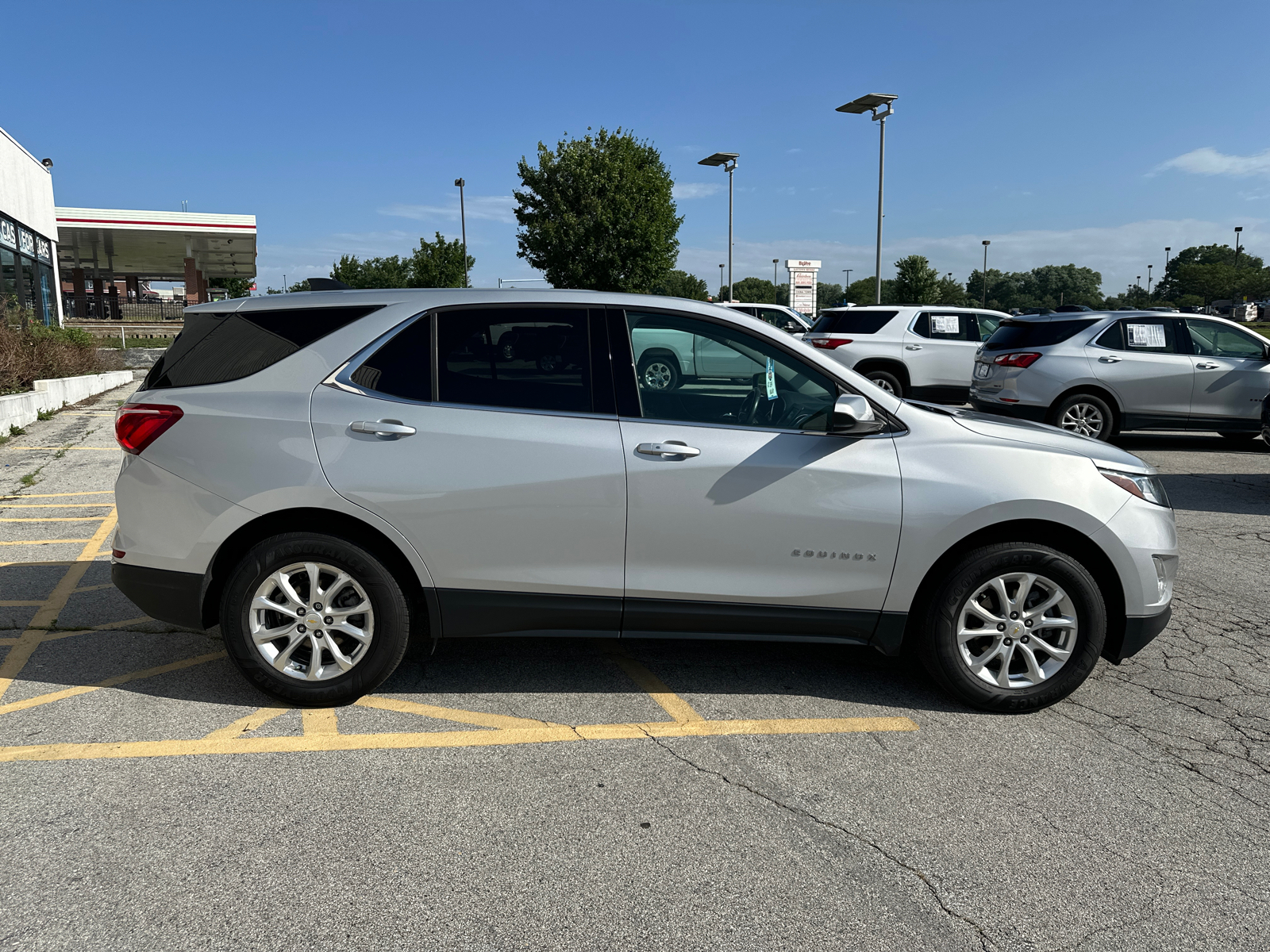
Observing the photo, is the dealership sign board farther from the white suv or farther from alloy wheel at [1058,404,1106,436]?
alloy wheel at [1058,404,1106,436]

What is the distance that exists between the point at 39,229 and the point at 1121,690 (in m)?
28.7

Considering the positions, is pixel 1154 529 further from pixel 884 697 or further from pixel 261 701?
pixel 261 701

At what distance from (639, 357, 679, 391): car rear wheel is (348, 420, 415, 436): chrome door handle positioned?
98cm

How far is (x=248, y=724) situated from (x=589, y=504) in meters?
1.67

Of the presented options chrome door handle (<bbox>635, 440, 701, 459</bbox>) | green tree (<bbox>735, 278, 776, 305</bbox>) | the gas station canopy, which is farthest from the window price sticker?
green tree (<bbox>735, 278, 776, 305</bbox>)

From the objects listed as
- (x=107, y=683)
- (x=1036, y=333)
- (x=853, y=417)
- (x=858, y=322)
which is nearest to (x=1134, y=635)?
(x=853, y=417)

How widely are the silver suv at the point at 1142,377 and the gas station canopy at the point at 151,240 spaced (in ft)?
131

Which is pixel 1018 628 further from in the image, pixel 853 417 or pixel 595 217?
pixel 595 217

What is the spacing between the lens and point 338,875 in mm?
2854

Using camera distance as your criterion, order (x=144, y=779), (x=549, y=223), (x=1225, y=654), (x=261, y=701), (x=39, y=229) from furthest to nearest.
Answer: (x=549, y=223) < (x=39, y=229) < (x=1225, y=654) < (x=261, y=701) < (x=144, y=779)

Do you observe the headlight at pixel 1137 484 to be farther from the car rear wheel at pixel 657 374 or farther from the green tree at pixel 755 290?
the green tree at pixel 755 290

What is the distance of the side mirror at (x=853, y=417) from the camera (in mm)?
3852

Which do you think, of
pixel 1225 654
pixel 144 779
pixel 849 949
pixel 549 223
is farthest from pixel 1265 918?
pixel 549 223

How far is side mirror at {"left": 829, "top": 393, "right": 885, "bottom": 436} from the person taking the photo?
385cm
